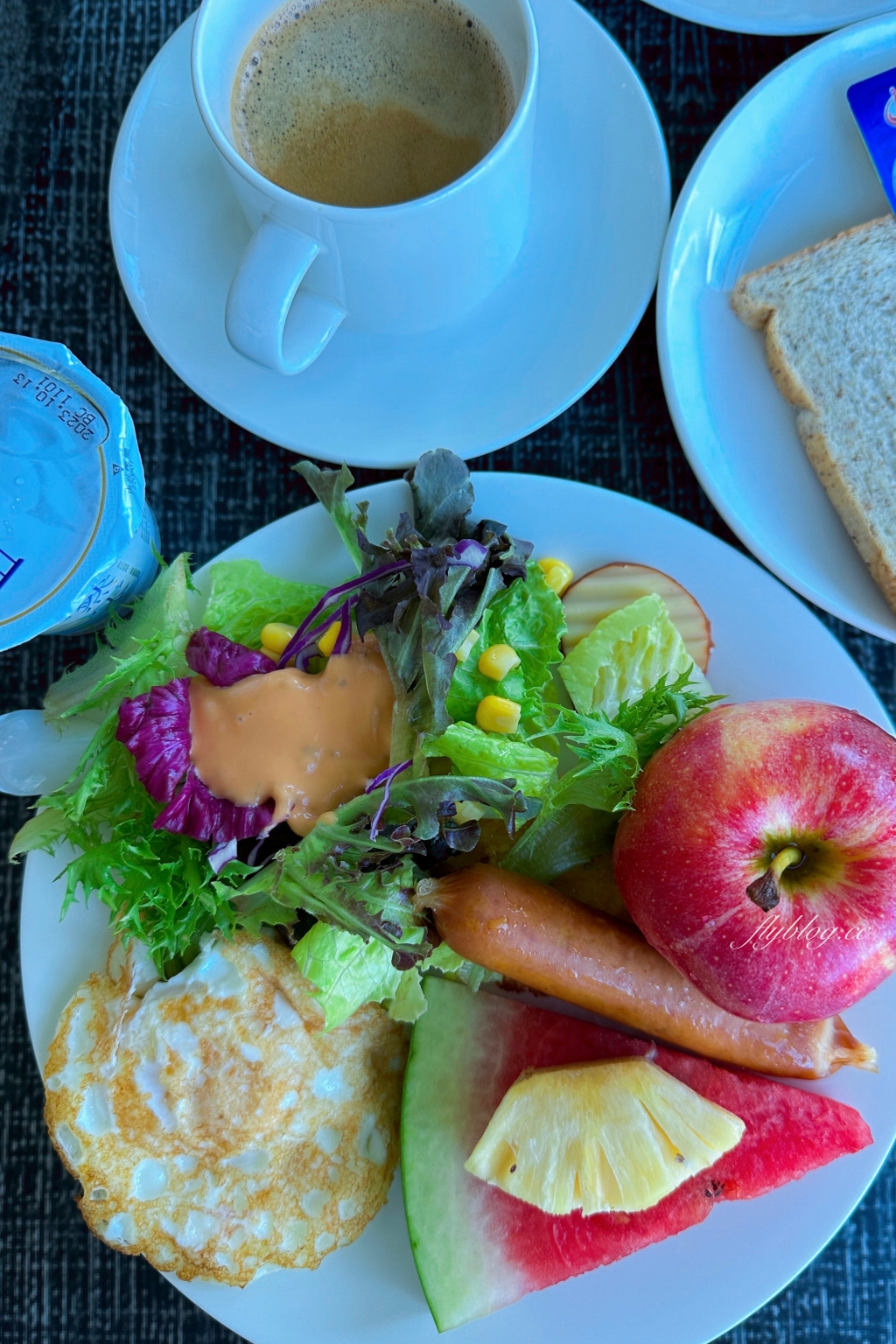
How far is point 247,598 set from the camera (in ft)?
3.32

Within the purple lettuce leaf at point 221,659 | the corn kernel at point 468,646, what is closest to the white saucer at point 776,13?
the corn kernel at point 468,646

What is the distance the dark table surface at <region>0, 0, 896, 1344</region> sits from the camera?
3.71 feet

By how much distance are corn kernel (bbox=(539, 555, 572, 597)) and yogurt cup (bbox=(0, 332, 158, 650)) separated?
394 millimetres

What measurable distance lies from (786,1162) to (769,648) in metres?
0.49

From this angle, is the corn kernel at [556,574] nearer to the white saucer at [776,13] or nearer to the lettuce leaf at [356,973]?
the lettuce leaf at [356,973]

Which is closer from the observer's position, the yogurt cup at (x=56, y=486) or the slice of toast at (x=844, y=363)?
the yogurt cup at (x=56, y=486)

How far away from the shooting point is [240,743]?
36.2 inches

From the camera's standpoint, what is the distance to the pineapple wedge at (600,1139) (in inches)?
36.4

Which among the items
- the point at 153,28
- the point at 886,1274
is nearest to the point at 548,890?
the point at 886,1274

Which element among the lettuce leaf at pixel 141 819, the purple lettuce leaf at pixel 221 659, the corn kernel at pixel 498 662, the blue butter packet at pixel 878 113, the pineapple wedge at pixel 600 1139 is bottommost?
the pineapple wedge at pixel 600 1139

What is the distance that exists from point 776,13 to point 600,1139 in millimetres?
1095

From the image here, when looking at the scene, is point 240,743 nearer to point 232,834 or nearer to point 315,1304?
point 232,834

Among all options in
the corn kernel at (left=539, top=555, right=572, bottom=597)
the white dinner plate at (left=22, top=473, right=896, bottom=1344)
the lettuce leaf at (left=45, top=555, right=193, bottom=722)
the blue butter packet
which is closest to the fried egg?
the white dinner plate at (left=22, top=473, right=896, bottom=1344)

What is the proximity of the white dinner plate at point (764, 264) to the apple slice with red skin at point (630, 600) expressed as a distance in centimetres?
9
